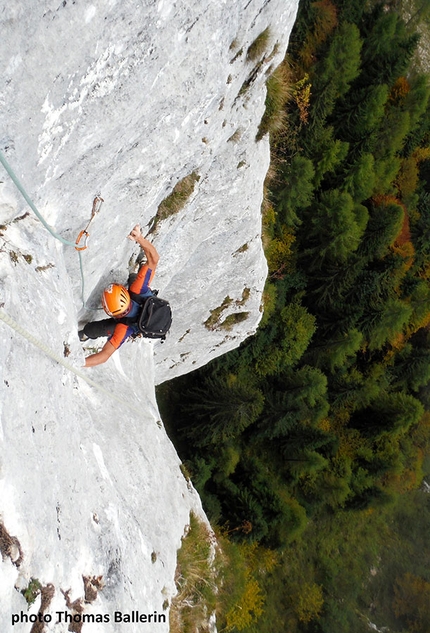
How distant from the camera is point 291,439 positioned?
2041cm

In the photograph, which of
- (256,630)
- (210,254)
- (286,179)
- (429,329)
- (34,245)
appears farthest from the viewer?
(429,329)

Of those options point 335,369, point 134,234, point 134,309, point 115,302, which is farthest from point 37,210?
point 335,369

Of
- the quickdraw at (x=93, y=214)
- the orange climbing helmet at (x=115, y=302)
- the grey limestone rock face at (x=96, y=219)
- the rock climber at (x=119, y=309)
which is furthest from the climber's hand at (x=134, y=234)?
the quickdraw at (x=93, y=214)

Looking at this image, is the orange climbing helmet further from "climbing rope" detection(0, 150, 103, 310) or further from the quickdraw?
the quickdraw

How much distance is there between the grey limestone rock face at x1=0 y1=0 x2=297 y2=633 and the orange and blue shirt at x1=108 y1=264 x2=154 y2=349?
0.42m

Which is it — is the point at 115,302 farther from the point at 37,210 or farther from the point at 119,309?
the point at 37,210

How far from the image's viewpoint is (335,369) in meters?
22.2

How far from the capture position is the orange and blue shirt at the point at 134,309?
6629 mm

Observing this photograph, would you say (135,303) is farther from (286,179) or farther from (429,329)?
(429,329)

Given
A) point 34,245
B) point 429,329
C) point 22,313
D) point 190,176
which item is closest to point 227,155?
point 190,176

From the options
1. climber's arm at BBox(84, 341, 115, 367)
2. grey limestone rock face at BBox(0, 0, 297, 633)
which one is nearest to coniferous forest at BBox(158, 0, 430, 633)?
grey limestone rock face at BBox(0, 0, 297, 633)

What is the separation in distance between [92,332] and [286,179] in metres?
11.5

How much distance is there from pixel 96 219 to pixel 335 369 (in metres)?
18.5

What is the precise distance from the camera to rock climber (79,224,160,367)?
6.45 metres
